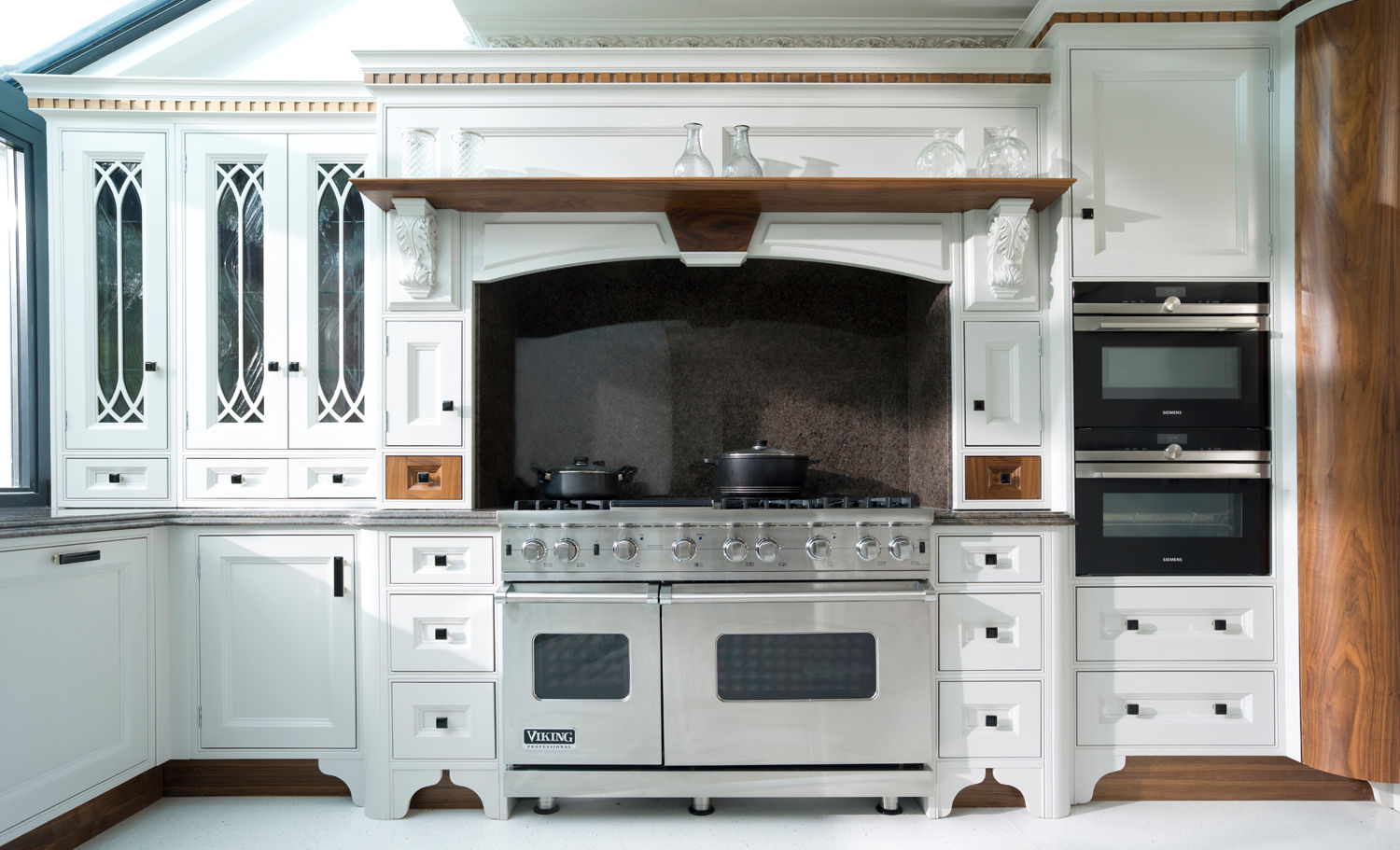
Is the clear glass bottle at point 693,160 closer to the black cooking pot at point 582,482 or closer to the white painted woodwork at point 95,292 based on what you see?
the black cooking pot at point 582,482

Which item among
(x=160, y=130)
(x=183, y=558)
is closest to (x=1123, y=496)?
(x=183, y=558)

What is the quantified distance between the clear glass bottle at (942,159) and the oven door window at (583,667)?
163cm

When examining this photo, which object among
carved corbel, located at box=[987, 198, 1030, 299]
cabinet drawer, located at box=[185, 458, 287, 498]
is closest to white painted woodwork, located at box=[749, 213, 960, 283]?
carved corbel, located at box=[987, 198, 1030, 299]

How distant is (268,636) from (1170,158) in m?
3.05

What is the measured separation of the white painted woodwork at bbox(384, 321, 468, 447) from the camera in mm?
2443

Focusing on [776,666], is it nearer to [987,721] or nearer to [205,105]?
[987,721]

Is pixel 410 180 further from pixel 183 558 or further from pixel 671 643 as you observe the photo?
pixel 671 643

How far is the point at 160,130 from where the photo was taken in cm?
255

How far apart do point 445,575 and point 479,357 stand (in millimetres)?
688

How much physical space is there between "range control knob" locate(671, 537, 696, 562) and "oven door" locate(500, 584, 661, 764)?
126mm

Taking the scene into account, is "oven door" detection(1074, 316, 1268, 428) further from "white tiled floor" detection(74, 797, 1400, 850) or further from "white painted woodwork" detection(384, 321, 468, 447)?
"white painted woodwork" detection(384, 321, 468, 447)

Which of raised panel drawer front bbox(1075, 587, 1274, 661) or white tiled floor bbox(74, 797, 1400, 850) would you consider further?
raised panel drawer front bbox(1075, 587, 1274, 661)

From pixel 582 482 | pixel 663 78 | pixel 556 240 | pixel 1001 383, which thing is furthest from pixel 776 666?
pixel 663 78

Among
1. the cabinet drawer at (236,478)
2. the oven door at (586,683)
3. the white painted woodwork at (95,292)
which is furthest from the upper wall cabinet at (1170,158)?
the white painted woodwork at (95,292)
